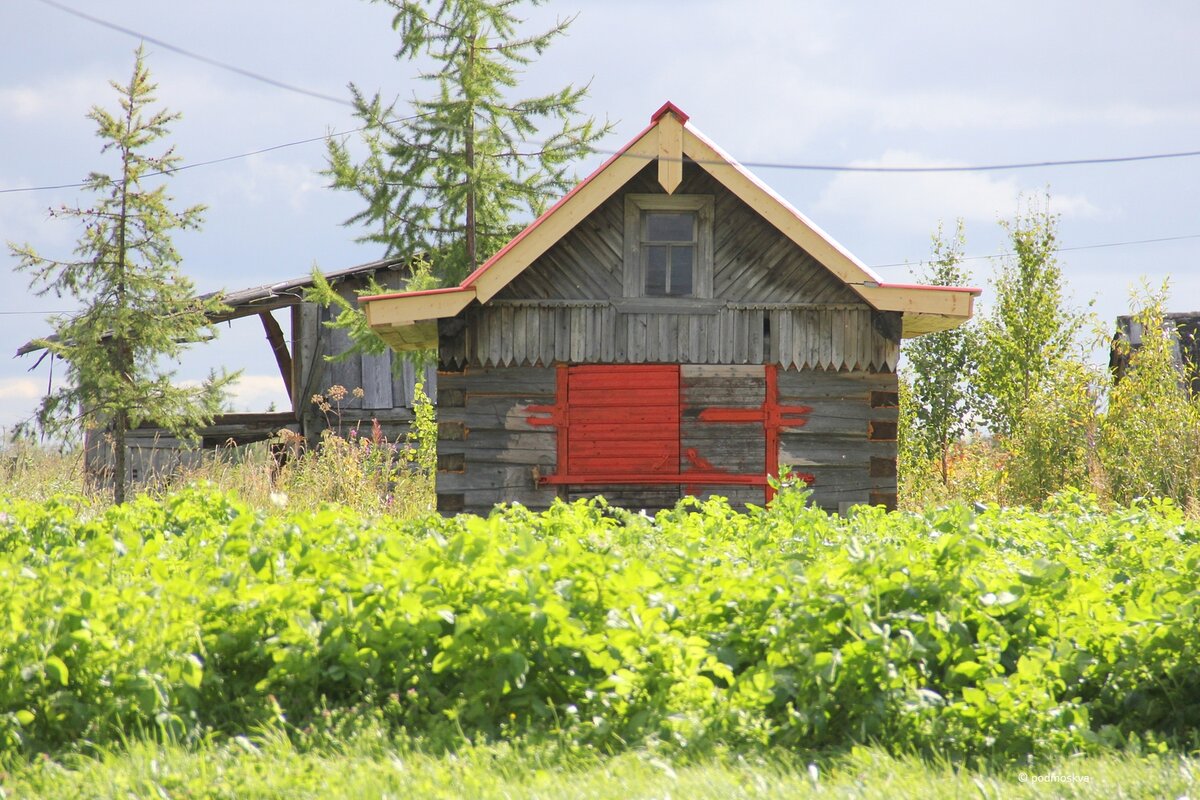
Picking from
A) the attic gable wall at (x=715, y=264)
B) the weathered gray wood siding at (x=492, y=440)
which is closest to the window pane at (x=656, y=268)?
the attic gable wall at (x=715, y=264)

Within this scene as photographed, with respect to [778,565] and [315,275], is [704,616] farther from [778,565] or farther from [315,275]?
[315,275]

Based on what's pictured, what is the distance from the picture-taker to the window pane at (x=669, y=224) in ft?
42.9

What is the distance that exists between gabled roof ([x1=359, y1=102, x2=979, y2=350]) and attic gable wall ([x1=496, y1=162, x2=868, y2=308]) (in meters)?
0.43

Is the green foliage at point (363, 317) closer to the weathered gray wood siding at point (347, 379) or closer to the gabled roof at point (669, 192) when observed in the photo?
the weathered gray wood siding at point (347, 379)

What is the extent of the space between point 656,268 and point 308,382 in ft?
39.1

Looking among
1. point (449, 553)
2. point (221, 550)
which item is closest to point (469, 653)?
point (449, 553)

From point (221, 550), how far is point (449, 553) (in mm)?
1630

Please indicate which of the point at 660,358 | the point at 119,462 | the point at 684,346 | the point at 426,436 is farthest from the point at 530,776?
the point at 119,462

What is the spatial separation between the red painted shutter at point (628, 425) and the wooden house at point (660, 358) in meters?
0.02

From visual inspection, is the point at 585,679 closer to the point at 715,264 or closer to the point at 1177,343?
the point at 715,264

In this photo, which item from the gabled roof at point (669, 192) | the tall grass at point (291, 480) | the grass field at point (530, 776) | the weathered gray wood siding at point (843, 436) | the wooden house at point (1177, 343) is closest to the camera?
the grass field at point (530, 776)

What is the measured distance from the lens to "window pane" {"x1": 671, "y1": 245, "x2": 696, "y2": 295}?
42.8ft

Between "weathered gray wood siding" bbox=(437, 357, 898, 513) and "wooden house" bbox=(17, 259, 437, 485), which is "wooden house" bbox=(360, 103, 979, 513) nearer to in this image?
"weathered gray wood siding" bbox=(437, 357, 898, 513)

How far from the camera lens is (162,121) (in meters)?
16.4
